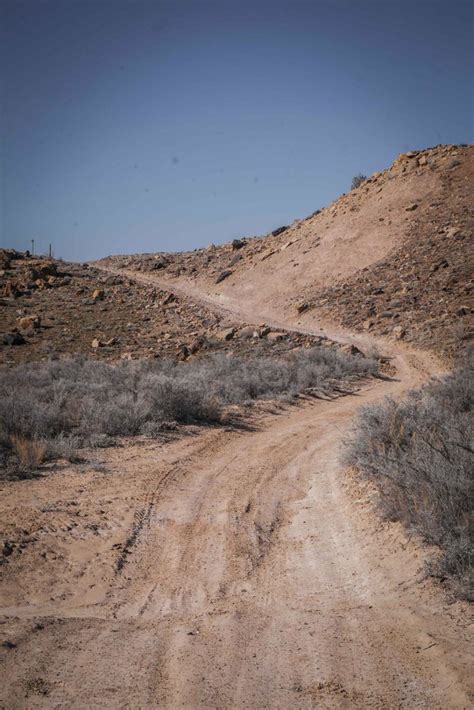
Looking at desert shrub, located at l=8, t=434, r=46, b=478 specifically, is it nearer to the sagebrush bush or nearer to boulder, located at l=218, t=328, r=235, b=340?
the sagebrush bush

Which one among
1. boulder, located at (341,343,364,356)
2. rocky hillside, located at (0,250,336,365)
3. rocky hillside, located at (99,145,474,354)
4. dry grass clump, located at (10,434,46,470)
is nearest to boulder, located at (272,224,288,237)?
rocky hillside, located at (99,145,474,354)

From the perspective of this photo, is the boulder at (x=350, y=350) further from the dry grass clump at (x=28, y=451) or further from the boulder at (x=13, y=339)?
the boulder at (x=13, y=339)

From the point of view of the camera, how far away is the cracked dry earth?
3668mm

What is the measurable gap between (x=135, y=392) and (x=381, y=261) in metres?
22.2

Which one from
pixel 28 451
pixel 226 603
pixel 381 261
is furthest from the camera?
pixel 381 261

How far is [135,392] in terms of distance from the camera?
12.6 m

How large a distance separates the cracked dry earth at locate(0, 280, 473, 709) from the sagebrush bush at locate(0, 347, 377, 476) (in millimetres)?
1954

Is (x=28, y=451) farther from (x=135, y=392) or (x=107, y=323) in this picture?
(x=107, y=323)

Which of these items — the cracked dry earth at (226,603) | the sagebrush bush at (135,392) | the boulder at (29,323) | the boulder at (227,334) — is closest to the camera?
the cracked dry earth at (226,603)

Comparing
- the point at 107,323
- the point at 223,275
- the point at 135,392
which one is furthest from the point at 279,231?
the point at 135,392

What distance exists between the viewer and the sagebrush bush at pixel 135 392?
32.6ft

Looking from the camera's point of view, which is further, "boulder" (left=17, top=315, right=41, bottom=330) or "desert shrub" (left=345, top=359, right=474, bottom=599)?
"boulder" (left=17, top=315, right=41, bottom=330)

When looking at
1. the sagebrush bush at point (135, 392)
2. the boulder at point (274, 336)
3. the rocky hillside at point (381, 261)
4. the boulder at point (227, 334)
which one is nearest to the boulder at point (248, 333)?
the boulder at point (227, 334)

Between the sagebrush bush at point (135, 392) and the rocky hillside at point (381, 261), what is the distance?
697 cm
